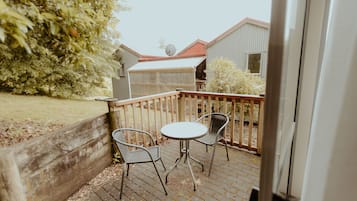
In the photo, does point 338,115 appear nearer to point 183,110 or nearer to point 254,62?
point 183,110

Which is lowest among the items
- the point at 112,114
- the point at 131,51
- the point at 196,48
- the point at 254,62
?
the point at 112,114

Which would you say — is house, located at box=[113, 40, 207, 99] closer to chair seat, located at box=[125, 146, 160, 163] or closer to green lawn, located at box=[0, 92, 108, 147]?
green lawn, located at box=[0, 92, 108, 147]

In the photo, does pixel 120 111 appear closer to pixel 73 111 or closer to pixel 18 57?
pixel 18 57

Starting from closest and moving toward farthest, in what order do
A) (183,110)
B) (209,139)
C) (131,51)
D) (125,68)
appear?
1. (209,139)
2. (183,110)
3. (131,51)
4. (125,68)

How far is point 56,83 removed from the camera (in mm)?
5605

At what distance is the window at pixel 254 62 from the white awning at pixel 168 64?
6.91 ft

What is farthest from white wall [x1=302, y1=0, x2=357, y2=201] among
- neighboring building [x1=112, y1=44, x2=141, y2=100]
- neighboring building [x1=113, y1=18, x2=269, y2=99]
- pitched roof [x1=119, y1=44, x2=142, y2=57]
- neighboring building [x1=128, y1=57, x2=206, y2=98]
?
pitched roof [x1=119, y1=44, x2=142, y2=57]

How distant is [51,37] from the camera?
1.73 meters

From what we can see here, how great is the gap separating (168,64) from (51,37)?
7.68m

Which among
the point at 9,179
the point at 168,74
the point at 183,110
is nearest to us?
the point at 9,179

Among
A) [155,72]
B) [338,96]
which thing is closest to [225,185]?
[338,96]

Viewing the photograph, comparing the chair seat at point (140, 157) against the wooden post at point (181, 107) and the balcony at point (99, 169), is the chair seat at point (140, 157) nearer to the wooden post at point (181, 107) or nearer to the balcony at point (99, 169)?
the balcony at point (99, 169)

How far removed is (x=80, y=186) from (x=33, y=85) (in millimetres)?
3576

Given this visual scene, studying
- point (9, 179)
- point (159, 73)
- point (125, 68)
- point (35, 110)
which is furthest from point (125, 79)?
point (9, 179)
